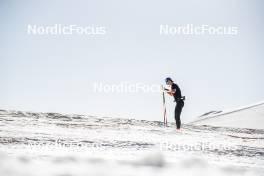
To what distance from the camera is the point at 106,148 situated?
21.0ft

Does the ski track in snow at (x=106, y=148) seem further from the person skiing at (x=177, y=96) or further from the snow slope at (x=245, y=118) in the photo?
the snow slope at (x=245, y=118)

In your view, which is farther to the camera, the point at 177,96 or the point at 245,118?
the point at 245,118

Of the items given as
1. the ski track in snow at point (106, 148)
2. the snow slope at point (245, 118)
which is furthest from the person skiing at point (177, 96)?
the snow slope at point (245, 118)

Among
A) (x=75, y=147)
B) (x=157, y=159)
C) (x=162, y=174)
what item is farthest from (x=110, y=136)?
(x=162, y=174)

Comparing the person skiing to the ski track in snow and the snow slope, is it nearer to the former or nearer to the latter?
the ski track in snow

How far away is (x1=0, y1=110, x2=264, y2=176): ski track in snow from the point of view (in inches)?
91.2

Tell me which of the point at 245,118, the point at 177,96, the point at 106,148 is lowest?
the point at 106,148

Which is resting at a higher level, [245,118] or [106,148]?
[245,118]

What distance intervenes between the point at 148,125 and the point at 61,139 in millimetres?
3979

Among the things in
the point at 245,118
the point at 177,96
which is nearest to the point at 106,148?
the point at 177,96

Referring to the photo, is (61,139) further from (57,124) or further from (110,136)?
(57,124)

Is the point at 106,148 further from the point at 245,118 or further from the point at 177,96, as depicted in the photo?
the point at 245,118

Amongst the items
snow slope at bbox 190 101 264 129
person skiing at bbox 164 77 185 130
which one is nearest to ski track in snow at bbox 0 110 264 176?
person skiing at bbox 164 77 185 130

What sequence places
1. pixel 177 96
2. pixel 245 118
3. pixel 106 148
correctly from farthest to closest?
pixel 245 118 → pixel 177 96 → pixel 106 148
